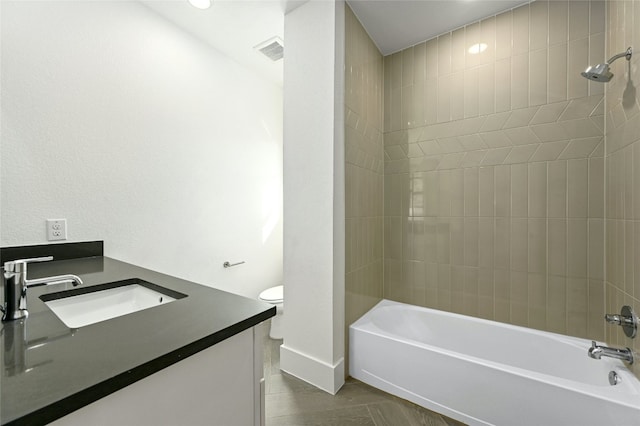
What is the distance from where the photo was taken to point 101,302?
1.07m

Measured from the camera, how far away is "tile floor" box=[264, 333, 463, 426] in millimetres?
1459

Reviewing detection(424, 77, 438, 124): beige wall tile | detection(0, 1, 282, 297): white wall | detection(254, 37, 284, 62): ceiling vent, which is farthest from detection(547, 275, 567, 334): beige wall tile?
detection(254, 37, 284, 62): ceiling vent

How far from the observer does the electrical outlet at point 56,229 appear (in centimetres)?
148

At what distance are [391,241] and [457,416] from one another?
122 centimetres

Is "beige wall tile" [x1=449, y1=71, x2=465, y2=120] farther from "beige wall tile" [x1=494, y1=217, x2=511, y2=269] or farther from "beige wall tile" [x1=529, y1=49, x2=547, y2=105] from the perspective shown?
"beige wall tile" [x1=494, y1=217, x2=511, y2=269]

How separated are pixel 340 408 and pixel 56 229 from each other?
1.89 metres

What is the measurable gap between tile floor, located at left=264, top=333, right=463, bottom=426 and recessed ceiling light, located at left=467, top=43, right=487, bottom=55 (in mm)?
2360

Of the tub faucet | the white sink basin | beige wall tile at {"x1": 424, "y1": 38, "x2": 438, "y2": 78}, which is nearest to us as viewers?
the white sink basin

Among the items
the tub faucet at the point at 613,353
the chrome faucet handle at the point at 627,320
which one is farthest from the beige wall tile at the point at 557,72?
the tub faucet at the point at 613,353

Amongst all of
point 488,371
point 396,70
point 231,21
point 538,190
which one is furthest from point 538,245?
point 231,21

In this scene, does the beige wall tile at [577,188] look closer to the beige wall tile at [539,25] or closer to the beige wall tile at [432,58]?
the beige wall tile at [539,25]

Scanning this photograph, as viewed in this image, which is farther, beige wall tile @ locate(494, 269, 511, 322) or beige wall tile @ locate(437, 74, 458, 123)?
beige wall tile @ locate(437, 74, 458, 123)

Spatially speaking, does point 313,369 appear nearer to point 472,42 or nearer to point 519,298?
point 519,298

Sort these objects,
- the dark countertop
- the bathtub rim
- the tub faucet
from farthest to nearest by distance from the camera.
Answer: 1. the tub faucet
2. the bathtub rim
3. the dark countertop
